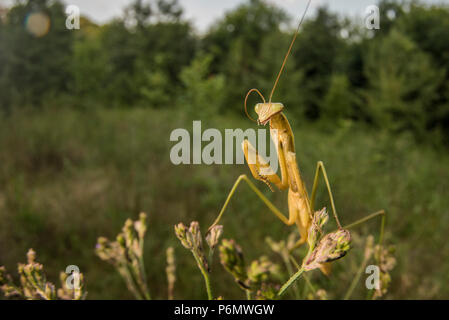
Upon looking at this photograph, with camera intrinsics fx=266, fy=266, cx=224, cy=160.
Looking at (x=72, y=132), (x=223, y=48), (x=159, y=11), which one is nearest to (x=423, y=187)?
(x=72, y=132)

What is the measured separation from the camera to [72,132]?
18.2 feet

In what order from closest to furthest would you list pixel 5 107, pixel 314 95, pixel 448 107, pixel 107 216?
pixel 107 216
pixel 5 107
pixel 448 107
pixel 314 95

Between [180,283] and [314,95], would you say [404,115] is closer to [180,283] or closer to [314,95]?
[314,95]

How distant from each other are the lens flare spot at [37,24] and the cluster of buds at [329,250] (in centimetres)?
949

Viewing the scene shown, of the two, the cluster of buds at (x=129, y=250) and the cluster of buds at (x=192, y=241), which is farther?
the cluster of buds at (x=129, y=250)

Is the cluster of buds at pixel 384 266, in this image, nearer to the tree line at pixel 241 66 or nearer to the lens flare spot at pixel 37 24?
the tree line at pixel 241 66

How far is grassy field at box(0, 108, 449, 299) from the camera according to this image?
257 cm

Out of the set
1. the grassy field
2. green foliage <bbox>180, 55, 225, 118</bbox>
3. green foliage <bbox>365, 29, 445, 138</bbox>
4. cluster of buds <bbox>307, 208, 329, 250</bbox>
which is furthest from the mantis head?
green foliage <bbox>365, 29, 445, 138</bbox>

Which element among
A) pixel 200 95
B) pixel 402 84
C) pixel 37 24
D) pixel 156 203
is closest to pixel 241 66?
pixel 402 84

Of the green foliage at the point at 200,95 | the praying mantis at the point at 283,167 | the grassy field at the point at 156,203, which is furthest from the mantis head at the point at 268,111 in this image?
the green foliage at the point at 200,95

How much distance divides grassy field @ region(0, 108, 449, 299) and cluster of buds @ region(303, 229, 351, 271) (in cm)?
72

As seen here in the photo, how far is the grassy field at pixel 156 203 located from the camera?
257 cm

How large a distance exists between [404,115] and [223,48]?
A: 48.3 ft
